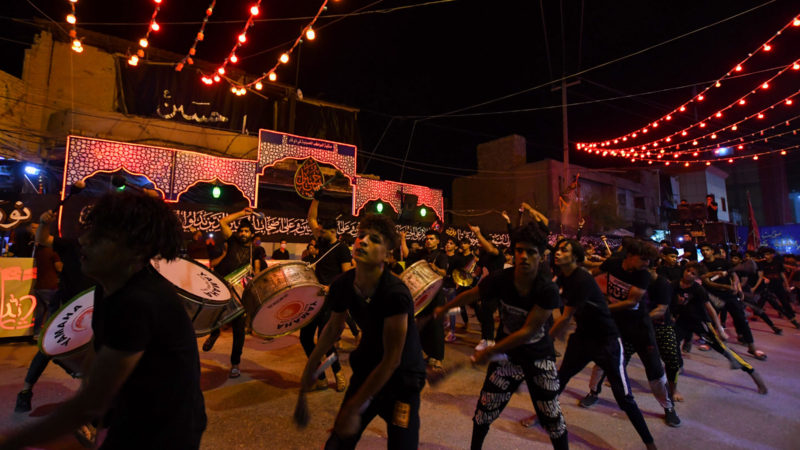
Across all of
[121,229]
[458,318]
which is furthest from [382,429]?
[458,318]

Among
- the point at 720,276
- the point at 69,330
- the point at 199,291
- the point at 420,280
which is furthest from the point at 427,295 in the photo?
the point at 720,276

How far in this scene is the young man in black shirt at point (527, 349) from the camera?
114 inches

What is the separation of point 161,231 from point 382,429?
3.19 m

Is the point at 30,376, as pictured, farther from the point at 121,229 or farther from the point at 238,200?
the point at 238,200

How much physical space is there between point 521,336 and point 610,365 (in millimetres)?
1684

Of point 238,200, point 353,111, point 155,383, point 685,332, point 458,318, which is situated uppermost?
point 353,111

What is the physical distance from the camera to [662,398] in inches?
169

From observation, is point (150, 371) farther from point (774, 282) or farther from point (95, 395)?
point (774, 282)

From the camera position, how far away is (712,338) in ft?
18.6

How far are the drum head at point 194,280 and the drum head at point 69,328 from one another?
590mm

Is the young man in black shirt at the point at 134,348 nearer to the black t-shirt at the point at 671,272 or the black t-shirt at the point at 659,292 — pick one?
the black t-shirt at the point at 659,292

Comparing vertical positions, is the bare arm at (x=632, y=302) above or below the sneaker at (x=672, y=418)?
above

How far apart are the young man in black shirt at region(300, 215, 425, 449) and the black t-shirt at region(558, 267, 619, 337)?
77.3 inches

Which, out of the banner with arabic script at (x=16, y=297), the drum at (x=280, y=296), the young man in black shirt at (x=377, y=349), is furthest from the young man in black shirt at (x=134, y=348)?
the banner with arabic script at (x=16, y=297)
